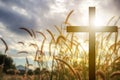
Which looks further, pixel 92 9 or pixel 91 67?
pixel 92 9

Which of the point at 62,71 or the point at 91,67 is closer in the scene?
the point at 91,67

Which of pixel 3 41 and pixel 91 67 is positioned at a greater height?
pixel 3 41

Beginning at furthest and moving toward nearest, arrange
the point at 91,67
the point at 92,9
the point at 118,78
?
the point at 118,78, the point at 92,9, the point at 91,67

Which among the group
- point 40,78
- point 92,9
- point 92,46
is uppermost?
point 92,9

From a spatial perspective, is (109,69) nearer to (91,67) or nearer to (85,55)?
(85,55)

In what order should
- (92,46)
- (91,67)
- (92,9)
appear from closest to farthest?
(91,67), (92,46), (92,9)

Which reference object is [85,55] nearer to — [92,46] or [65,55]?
[65,55]

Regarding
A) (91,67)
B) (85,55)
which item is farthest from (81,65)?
(91,67)

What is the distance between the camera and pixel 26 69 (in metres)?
5.50

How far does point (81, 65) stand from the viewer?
5910 millimetres

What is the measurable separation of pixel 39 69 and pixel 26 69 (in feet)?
0.78

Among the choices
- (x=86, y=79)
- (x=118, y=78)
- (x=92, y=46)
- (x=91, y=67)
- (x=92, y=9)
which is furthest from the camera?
(x=118, y=78)

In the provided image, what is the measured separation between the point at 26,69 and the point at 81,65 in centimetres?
106

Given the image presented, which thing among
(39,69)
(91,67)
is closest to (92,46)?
(91,67)
